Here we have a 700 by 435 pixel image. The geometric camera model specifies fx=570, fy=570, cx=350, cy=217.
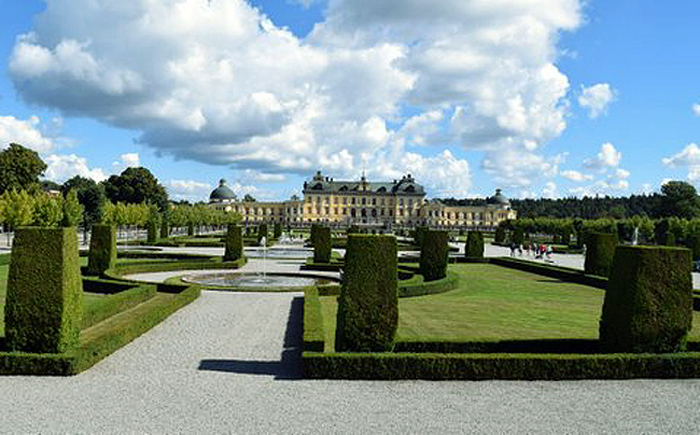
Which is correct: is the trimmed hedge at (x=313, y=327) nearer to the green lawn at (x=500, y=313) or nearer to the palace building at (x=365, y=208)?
the green lawn at (x=500, y=313)

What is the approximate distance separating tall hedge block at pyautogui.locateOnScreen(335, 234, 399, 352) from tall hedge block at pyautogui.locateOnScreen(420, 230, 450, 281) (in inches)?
364

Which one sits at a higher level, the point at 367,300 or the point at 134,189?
the point at 134,189

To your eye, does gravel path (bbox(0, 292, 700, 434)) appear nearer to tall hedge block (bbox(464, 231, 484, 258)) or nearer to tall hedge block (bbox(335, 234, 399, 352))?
tall hedge block (bbox(335, 234, 399, 352))

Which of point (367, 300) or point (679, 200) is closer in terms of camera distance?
point (367, 300)

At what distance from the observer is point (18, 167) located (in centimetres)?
4478

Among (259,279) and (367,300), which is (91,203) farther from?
(367,300)

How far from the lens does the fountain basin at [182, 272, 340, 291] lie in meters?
16.9

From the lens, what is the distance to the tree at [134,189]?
62094 millimetres

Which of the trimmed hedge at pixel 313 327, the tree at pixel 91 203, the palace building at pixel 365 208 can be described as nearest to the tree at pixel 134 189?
the tree at pixel 91 203

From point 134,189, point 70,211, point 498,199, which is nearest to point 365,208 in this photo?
point 498,199

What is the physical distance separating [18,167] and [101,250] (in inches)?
1331

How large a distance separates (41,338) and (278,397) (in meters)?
3.28

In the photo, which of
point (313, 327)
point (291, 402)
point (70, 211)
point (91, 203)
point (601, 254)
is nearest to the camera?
point (291, 402)

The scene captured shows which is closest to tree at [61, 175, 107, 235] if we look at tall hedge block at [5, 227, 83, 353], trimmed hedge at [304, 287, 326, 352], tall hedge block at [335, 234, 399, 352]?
trimmed hedge at [304, 287, 326, 352]
